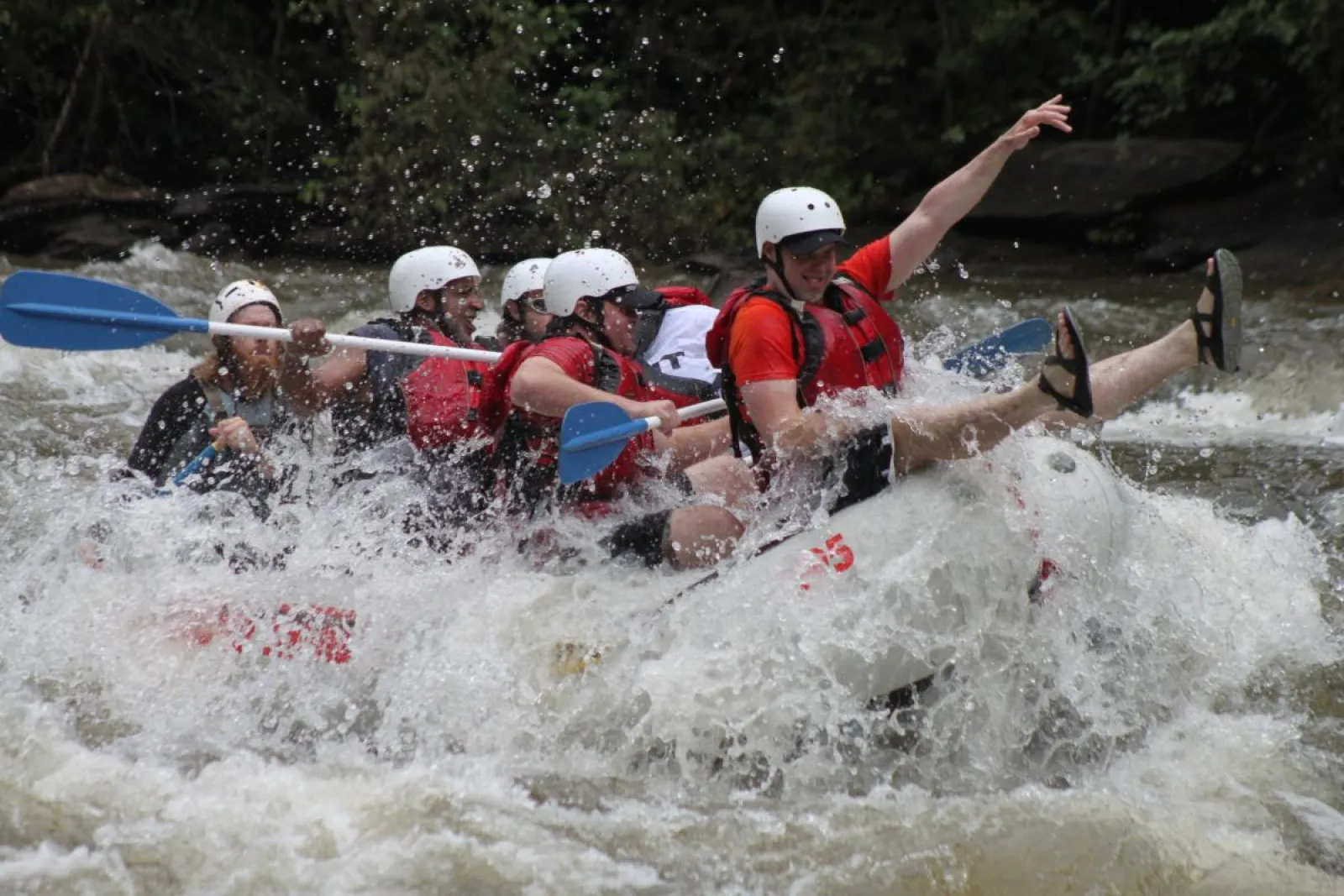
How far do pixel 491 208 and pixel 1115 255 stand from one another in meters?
4.89

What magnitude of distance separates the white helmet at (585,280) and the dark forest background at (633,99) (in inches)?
300

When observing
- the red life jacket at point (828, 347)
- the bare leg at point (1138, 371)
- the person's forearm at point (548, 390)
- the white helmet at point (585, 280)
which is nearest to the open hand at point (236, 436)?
the person's forearm at point (548, 390)

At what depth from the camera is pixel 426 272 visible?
19.2 feet

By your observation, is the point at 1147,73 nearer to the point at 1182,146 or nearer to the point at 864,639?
the point at 1182,146

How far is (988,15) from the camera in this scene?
12266mm

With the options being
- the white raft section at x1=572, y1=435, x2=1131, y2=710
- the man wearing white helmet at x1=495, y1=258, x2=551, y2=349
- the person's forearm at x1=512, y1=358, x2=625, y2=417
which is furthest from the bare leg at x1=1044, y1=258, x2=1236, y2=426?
the man wearing white helmet at x1=495, y1=258, x2=551, y2=349

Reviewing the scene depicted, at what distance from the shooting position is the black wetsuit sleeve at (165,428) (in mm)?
5363

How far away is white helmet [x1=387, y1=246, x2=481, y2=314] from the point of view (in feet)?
19.2

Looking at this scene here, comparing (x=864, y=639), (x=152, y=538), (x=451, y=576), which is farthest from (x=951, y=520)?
(x=152, y=538)

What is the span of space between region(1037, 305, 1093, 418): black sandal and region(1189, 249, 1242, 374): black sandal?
0.30 m

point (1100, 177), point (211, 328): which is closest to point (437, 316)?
point (211, 328)

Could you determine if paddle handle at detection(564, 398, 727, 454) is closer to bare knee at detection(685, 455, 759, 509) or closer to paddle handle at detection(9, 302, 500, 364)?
bare knee at detection(685, 455, 759, 509)

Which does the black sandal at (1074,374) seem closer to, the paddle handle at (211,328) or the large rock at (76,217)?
the paddle handle at (211,328)

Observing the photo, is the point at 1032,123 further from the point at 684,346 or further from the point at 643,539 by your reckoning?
the point at 643,539
